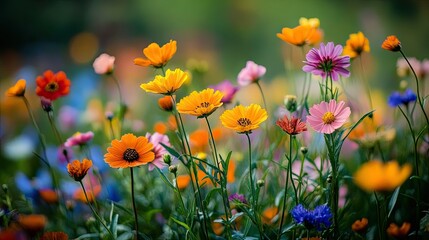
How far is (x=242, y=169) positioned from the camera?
1095 millimetres

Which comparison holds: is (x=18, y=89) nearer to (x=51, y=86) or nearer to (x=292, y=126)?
(x=51, y=86)

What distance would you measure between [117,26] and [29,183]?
186 cm

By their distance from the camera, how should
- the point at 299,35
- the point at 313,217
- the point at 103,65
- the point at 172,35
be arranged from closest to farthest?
1. the point at 313,217
2. the point at 299,35
3. the point at 103,65
4. the point at 172,35

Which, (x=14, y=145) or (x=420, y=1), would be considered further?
(x=420, y=1)

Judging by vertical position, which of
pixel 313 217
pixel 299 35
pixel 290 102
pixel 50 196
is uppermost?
pixel 299 35

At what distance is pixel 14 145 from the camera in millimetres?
1683

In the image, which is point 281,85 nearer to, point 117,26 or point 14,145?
point 14,145

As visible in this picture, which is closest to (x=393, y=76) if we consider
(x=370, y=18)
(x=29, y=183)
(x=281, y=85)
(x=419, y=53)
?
(x=419, y=53)

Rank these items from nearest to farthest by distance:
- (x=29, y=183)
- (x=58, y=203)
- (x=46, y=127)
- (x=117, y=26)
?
(x=58, y=203) < (x=29, y=183) < (x=46, y=127) < (x=117, y=26)

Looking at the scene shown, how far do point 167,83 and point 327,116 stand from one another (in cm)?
23

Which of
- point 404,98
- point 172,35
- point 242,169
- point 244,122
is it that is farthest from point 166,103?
point 172,35

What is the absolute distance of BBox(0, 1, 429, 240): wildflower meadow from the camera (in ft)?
2.38

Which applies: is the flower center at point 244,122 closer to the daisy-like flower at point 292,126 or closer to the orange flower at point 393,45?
the daisy-like flower at point 292,126

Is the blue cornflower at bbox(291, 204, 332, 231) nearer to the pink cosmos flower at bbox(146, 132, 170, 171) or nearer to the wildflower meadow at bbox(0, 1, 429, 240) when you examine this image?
the wildflower meadow at bbox(0, 1, 429, 240)
